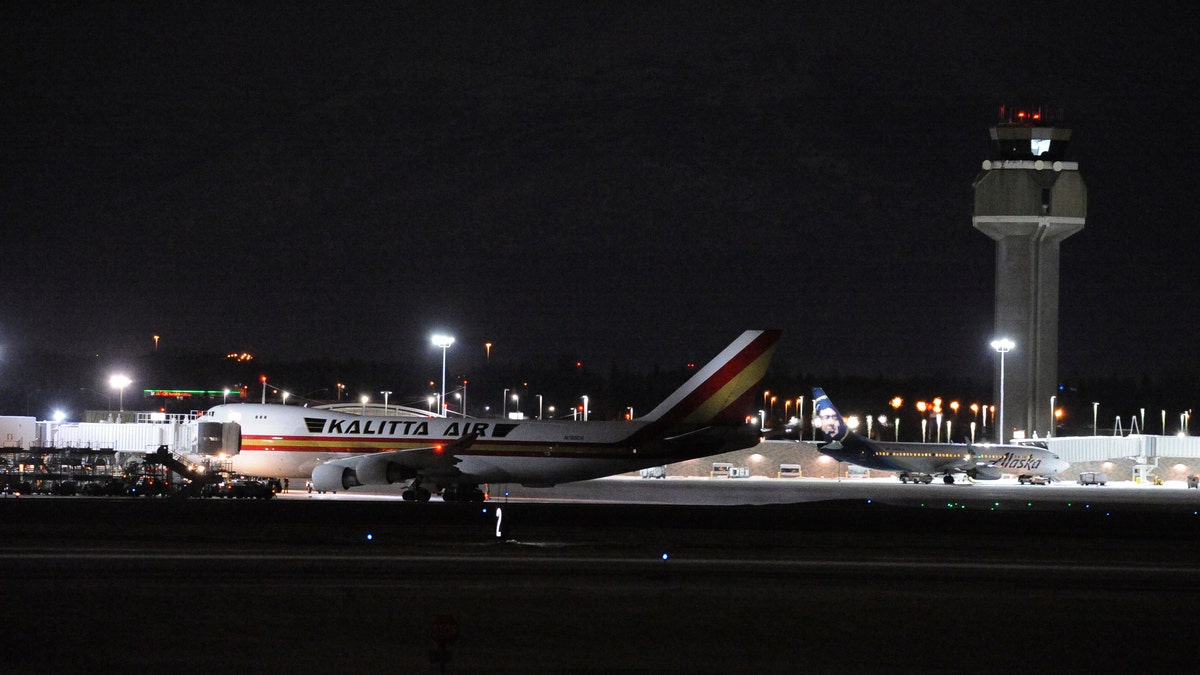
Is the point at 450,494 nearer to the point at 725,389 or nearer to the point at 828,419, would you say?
the point at 725,389

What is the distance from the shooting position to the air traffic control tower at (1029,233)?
140 m

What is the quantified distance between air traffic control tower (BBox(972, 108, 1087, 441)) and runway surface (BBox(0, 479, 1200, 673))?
333ft

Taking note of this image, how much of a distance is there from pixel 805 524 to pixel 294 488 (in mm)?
32184

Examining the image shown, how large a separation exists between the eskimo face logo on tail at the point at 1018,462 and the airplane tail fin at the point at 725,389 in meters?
48.3

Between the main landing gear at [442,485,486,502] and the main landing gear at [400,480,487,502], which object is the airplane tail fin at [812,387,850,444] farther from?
the main landing gear at [400,480,487,502]

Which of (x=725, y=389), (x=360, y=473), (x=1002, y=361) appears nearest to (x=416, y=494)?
(x=360, y=473)

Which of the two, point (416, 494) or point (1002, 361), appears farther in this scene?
point (1002, 361)

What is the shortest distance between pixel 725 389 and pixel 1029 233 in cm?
9178

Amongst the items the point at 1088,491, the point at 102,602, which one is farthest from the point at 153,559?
the point at 1088,491

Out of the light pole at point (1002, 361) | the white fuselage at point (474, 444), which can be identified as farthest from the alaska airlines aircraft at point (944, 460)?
the white fuselage at point (474, 444)

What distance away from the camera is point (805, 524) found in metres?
43.1

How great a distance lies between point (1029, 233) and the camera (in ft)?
464

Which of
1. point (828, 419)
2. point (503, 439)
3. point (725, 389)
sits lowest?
point (503, 439)

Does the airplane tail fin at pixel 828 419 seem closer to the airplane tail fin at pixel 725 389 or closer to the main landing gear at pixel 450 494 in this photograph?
the airplane tail fin at pixel 725 389
